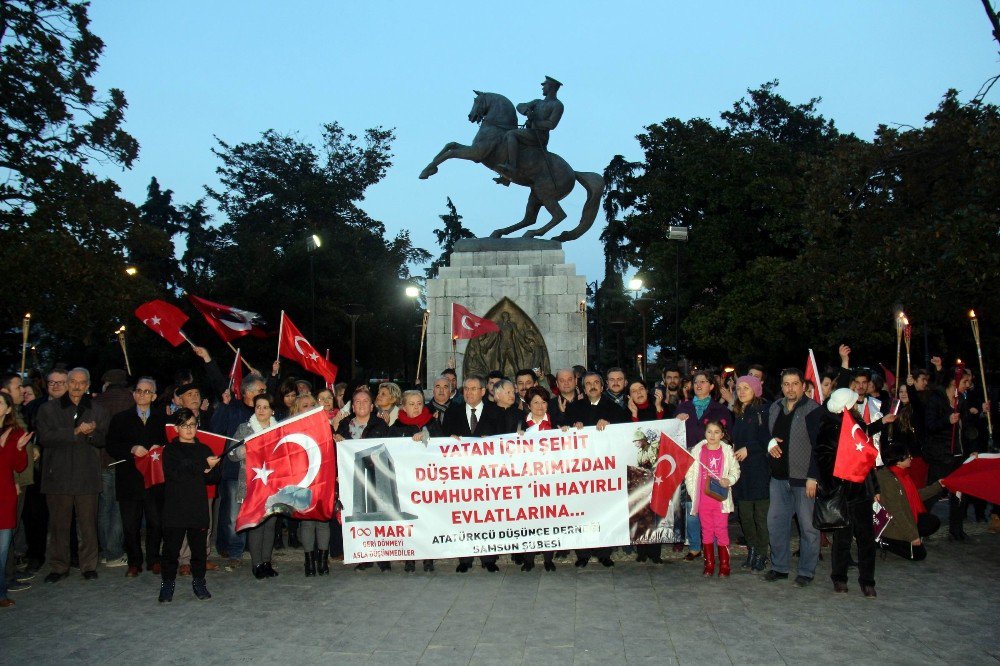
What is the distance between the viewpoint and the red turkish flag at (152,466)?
8.62 meters

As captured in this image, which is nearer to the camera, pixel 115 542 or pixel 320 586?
pixel 320 586

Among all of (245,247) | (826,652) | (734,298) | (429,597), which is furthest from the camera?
(245,247)

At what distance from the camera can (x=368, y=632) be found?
6.54 m

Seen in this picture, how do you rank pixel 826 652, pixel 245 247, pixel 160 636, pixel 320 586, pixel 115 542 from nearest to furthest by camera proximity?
pixel 826 652 → pixel 160 636 → pixel 320 586 → pixel 115 542 → pixel 245 247

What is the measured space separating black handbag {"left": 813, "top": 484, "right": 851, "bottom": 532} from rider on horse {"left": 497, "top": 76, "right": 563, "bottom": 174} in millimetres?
10204

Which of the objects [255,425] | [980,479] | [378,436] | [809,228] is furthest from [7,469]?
[809,228]

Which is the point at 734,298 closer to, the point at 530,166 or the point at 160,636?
the point at 530,166

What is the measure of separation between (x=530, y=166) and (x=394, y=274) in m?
30.2

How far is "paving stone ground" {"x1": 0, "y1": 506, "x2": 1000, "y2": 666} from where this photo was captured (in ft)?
19.5

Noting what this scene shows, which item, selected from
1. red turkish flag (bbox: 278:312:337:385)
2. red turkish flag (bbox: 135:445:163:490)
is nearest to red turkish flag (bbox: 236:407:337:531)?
red turkish flag (bbox: 135:445:163:490)

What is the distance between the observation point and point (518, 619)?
6832mm

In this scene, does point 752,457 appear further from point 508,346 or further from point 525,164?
point 525,164

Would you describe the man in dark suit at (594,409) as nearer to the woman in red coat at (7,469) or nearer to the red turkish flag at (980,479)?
the red turkish flag at (980,479)

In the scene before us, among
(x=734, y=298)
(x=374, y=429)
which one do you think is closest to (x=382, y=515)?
(x=374, y=429)
